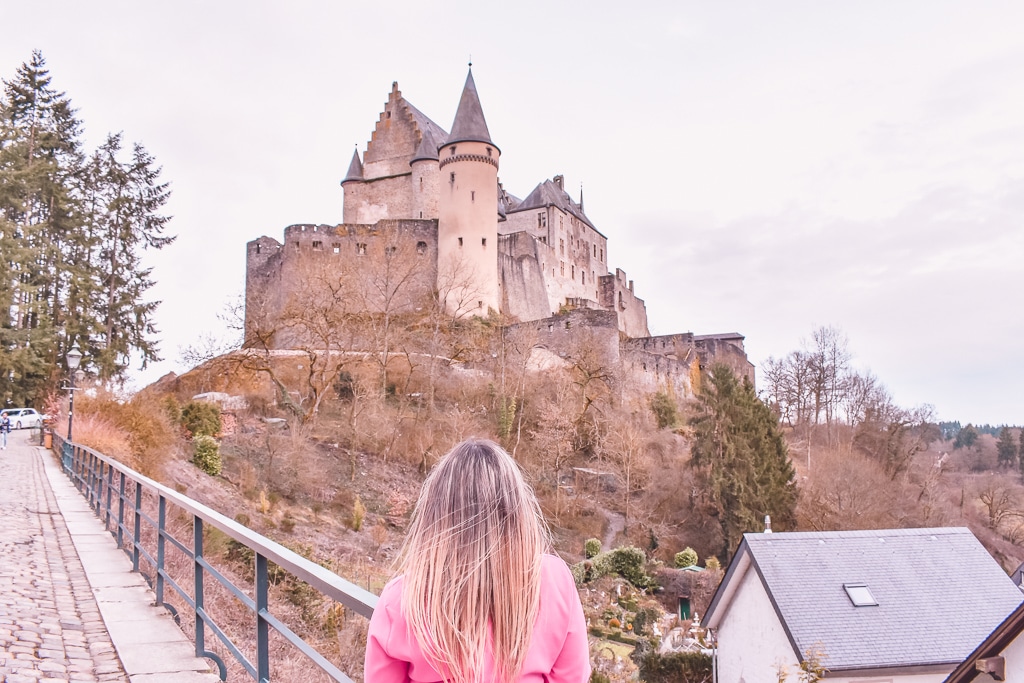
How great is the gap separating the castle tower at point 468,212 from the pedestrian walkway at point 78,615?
32351 mm

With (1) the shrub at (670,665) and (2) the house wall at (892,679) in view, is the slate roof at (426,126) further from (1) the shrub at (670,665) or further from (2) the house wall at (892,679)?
(2) the house wall at (892,679)

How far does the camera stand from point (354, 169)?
4891 cm

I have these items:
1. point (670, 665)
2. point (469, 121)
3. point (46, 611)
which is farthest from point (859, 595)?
point (469, 121)

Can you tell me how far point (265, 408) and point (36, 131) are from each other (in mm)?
16760

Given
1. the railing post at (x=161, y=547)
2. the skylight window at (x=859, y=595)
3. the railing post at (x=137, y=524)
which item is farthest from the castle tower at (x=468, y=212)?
the railing post at (x=161, y=547)

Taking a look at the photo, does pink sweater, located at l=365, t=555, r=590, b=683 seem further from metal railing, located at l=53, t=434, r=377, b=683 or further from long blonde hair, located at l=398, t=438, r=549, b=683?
metal railing, located at l=53, t=434, r=377, b=683

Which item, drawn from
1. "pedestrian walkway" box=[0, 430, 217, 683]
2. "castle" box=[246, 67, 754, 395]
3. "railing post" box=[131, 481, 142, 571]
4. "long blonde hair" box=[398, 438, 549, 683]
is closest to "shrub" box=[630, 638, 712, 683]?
"pedestrian walkway" box=[0, 430, 217, 683]

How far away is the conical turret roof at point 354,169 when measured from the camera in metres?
48.6

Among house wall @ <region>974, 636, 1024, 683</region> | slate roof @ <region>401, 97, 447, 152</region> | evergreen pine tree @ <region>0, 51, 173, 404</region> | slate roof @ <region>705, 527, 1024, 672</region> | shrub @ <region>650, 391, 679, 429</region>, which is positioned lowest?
slate roof @ <region>705, 527, 1024, 672</region>

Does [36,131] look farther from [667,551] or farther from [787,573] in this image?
[787,573]

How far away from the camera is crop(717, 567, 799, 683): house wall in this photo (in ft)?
52.7

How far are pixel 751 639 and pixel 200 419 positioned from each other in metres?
16.0

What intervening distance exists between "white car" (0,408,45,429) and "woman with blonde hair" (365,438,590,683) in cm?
3038

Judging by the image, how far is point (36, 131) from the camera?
32.0m
